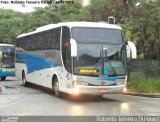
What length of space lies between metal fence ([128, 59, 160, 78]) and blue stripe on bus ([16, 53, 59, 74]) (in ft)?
18.1

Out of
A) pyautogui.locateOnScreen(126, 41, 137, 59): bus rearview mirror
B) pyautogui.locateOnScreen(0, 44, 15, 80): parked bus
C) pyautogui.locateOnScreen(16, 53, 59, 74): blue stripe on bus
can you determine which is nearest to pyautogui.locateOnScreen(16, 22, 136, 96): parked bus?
pyautogui.locateOnScreen(126, 41, 137, 59): bus rearview mirror

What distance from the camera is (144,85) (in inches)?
996

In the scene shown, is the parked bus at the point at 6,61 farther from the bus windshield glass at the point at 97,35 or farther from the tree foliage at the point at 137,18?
the bus windshield glass at the point at 97,35

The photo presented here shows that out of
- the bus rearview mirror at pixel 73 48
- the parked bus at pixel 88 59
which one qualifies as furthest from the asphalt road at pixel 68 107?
the bus rearview mirror at pixel 73 48

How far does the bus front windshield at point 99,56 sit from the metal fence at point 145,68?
22.9 feet

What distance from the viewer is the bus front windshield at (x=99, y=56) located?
19.8 metres

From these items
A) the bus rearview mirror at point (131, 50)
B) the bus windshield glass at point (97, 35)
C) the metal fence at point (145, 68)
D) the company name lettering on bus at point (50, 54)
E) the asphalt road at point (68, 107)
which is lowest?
the asphalt road at point (68, 107)

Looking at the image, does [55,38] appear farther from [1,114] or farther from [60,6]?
[60,6]

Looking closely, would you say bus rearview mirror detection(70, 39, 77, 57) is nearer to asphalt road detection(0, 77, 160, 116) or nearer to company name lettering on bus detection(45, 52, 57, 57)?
asphalt road detection(0, 77, 160, 116)

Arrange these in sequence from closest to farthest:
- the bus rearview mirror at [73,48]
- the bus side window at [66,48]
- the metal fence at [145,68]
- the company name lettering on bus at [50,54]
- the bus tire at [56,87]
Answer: the bus rearview mirror at [73,48] → the bus side window at [66,48] → the bus tire at [56,87] → the company name lettering on bus at [50,54] → the metal fence at [145,68]

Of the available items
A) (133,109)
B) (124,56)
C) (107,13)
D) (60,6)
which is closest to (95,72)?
(124,56)

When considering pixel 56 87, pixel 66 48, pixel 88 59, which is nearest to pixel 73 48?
pixel 88 59

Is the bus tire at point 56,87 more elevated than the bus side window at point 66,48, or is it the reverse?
the bus side window at point 66,48

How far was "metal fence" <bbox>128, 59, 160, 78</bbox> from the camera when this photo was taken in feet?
89.2
